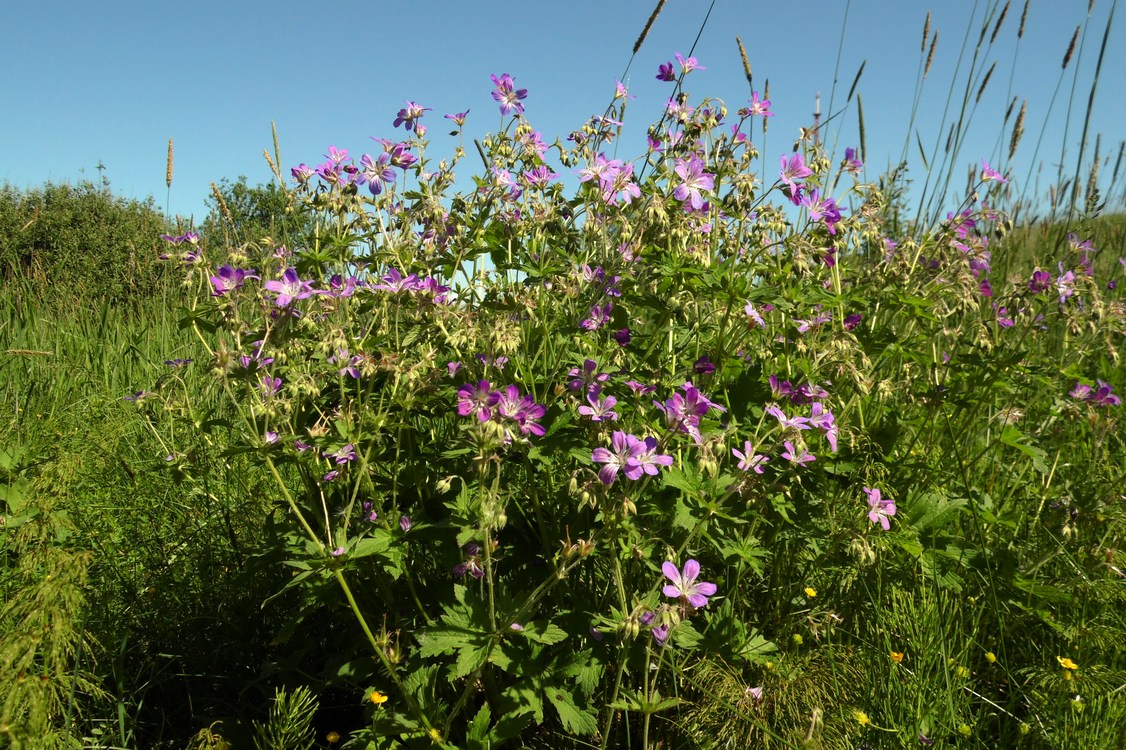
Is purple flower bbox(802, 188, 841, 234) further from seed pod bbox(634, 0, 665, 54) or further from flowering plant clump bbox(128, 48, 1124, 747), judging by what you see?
seed pod bbox(634, 0, 665, 54)

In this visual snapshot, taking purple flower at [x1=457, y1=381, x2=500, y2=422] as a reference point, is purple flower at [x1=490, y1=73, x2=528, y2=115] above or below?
above

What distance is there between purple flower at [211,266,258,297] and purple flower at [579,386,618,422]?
2.94 ft

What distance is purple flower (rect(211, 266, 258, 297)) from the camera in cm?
194

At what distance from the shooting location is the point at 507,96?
2617 mm

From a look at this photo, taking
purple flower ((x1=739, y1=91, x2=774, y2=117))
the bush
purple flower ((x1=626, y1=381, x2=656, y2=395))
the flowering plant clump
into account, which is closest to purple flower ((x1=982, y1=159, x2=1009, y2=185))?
the flowering plant clump

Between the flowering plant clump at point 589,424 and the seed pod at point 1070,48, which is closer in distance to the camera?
the flowering plant clump at point 589,424

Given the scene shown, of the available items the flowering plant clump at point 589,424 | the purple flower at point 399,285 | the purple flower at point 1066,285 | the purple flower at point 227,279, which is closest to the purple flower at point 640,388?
the flowering plant clump at point 589,424

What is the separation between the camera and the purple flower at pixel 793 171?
2324 mm

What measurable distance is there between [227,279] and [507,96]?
1.15 m

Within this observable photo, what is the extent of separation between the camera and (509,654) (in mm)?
1885

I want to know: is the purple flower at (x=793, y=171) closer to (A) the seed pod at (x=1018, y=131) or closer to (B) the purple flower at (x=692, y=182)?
(B) the purple flower at (x=692, y=182)

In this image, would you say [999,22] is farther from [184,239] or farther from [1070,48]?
[184,239]

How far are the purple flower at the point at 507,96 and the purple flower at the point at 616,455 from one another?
144 cm

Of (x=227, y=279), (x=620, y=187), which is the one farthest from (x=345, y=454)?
(x=620, y=187)
